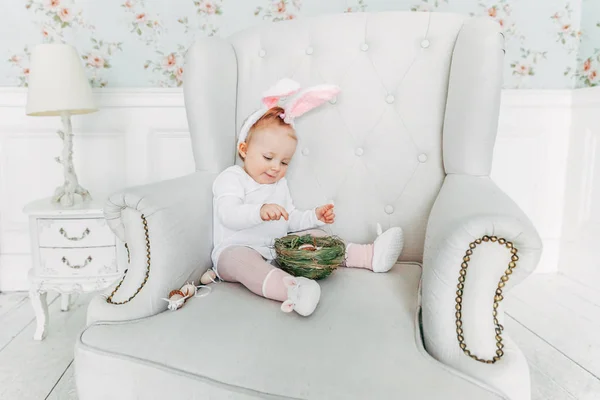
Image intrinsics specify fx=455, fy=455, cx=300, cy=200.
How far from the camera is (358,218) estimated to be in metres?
1.22

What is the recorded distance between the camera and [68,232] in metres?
1.49

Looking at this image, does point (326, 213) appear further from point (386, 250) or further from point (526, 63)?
point (526, 63)

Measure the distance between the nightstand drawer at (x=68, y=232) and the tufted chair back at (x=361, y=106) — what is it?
0.51 meters

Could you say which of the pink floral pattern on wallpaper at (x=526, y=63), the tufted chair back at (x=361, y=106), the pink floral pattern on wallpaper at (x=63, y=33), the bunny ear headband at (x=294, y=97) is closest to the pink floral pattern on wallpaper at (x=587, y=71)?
the pink floral pattern on wallpaper at (x=526, y=63)

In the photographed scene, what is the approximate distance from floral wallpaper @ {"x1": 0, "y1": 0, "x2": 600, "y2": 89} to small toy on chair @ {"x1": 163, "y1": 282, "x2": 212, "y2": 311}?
1.22 metres

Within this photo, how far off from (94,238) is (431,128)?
1109 millimetres

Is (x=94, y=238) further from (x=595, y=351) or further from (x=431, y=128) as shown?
(x=595, y=351)

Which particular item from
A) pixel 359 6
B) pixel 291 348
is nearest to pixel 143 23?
pixel 359 6

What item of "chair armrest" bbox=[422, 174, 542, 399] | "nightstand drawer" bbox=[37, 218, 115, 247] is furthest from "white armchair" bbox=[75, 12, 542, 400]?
"nightstand drawer" bbox=[37, 218, 115, 247]

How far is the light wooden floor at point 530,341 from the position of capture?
1236 mm

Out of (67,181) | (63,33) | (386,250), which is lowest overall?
(386,250)

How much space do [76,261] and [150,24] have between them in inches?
39.5

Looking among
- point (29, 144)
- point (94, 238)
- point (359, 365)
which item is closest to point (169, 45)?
point (29, 144)

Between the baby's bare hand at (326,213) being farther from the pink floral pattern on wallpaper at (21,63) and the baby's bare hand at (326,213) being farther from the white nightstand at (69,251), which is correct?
the pink floral pattern on wallpaper at (21,63)
